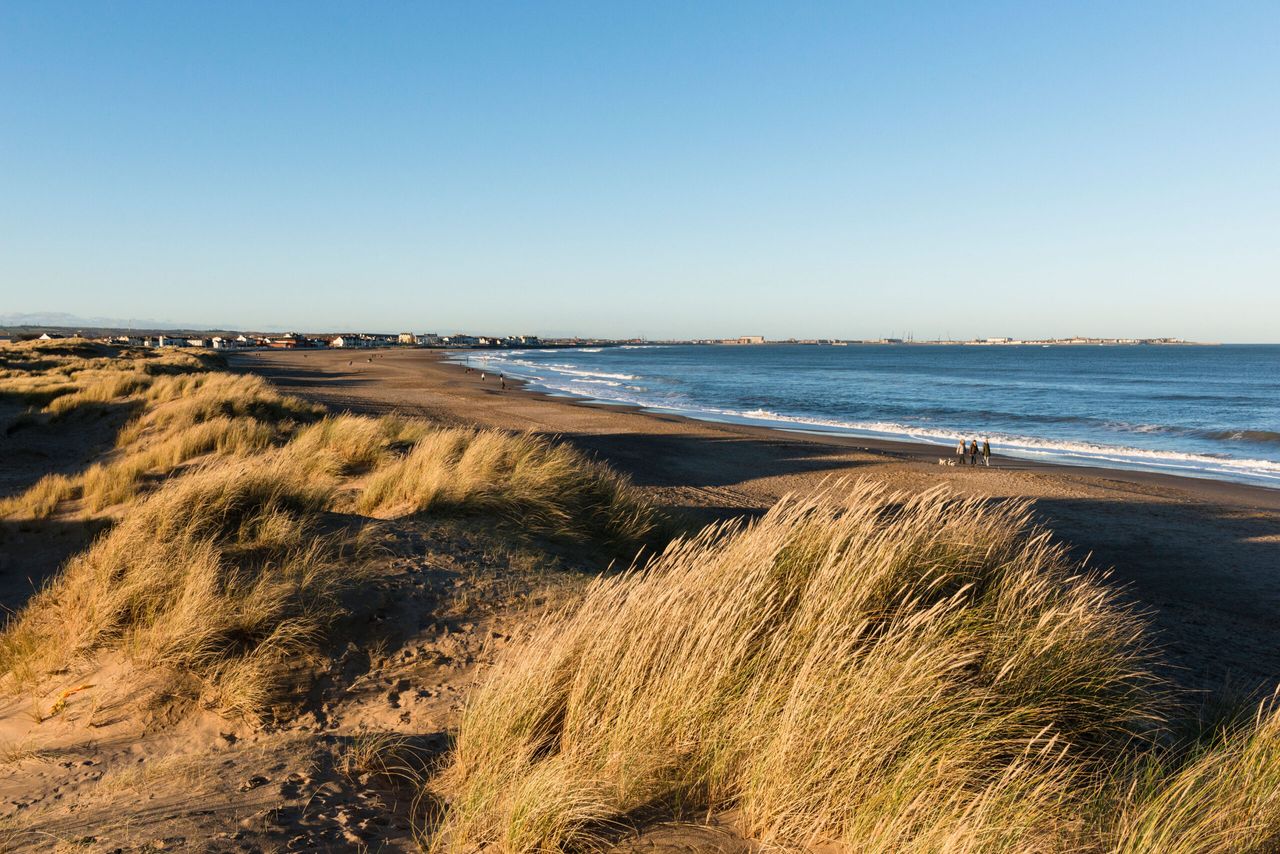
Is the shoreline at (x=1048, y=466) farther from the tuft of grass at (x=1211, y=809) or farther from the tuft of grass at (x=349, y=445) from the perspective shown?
the tuft of grass at (x=1211, y=809)

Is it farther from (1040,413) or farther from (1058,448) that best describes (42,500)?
(1040,413)

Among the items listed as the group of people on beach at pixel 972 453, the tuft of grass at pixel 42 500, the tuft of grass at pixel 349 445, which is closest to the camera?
the tuft of grass at pixel 42 500

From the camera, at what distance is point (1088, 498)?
1695 cm

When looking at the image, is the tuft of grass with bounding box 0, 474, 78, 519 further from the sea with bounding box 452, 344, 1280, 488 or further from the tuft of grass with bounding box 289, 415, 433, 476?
the sea with bounding box 452, 344, 1280, 488

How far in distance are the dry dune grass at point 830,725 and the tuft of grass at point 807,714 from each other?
1 cm

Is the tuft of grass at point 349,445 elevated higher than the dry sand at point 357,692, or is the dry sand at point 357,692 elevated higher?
the tuft of grass at point 349,445

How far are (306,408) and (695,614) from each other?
1809 cm

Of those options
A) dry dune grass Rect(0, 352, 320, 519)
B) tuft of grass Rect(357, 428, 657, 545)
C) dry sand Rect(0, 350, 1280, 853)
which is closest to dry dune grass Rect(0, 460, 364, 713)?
dry sand Rect(0, 350, 1280, 853)

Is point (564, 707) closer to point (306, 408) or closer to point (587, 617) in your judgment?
point (587, 617)

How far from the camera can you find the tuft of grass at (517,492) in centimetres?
781

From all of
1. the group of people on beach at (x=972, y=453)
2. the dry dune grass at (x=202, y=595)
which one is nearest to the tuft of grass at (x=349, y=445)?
the dry dune grass at (x=202, y=595)

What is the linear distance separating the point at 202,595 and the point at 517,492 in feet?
11.6

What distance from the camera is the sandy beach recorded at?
8.59m

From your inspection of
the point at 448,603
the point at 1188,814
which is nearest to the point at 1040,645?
the point at 1188,814
